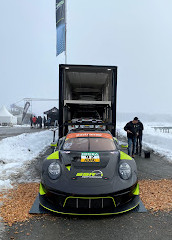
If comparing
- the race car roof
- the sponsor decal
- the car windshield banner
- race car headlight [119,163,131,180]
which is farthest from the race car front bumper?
the car windshield banner

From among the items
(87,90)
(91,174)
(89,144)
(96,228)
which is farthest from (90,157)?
(87,90)

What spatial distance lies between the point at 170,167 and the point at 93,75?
5305 millimetres

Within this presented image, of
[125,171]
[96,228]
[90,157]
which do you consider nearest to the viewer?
[96,228]

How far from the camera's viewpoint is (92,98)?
522 inches

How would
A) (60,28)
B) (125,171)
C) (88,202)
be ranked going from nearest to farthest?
(88,202)
(125,171)
(60,28)

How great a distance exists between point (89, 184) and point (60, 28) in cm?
1880

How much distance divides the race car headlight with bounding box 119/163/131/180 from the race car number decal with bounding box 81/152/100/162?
1.56 feet

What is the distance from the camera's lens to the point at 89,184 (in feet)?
9.73

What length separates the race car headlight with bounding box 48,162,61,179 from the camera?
321cm

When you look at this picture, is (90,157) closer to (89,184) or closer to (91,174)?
(91,174)

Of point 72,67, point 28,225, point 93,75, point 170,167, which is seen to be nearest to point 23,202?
point 28,225

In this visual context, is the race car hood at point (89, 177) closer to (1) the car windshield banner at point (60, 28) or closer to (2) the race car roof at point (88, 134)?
(2) the race car roof at point (88, 134)

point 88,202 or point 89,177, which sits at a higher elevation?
point 89,177

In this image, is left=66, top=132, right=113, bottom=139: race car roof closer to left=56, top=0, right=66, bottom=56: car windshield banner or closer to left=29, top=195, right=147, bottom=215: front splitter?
left=29, top=195, right=147, bottom=215: front splitter
